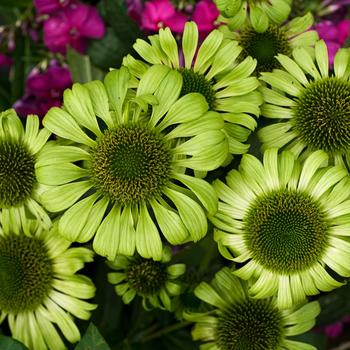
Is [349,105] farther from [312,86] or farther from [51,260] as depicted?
[51,260]

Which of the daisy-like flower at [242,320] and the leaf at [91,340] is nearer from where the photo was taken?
the leaf at [91,340]

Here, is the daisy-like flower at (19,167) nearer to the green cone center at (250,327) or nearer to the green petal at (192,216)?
the green petal at (192,216)

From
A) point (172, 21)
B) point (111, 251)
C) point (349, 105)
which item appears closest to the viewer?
point (111, 251)

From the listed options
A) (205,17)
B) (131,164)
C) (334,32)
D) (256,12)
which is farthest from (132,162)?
(334,32)

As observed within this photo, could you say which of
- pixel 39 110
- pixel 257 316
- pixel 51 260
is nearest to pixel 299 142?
pixel 257 316

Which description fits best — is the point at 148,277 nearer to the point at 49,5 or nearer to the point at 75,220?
the point at 75,220

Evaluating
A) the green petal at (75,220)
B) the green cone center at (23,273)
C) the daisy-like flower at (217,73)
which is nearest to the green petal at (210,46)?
the daisy-like flower at (217,73)
